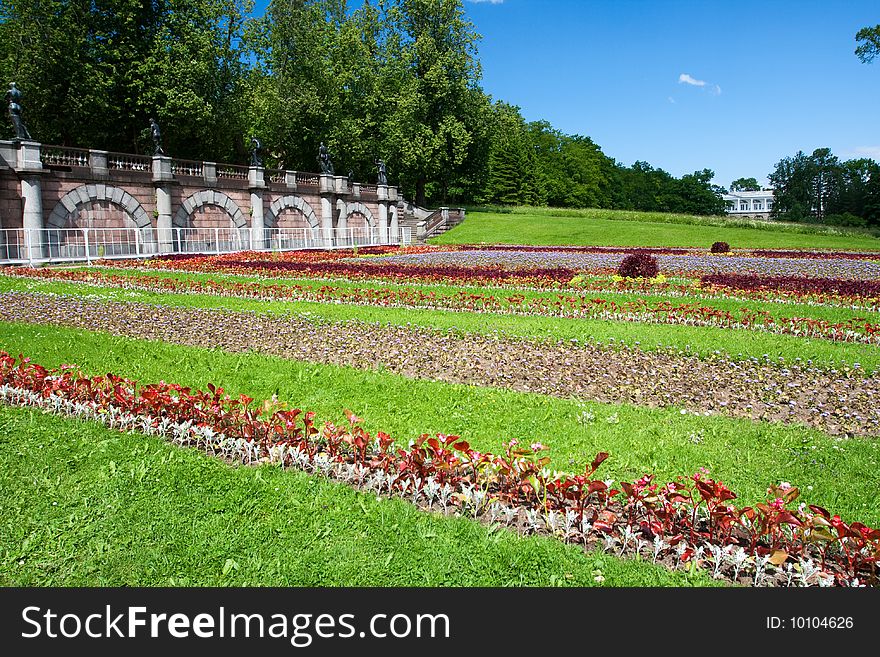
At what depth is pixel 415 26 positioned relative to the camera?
5609 cm

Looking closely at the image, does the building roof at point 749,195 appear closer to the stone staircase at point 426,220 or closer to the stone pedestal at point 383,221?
the stone staircase at point 426,220

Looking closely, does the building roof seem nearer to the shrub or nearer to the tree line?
the tree line

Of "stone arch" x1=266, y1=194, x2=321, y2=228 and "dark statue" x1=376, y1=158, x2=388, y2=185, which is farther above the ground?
"dark statue" x1=376, y1=158, x2=388, y2=185

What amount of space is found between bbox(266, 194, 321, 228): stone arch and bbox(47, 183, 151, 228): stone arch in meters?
8.41

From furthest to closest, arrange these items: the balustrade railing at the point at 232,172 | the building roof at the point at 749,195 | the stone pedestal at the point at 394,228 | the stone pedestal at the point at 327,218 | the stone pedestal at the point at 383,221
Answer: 1. the building roof at the point at 749,195
2. the stone pedestal at the point at 394,228
3. the stone pedestal at the point at 383,221
4. the stone pedestal at the point at 327,218
5. the balustrade railing at the point at 232,172

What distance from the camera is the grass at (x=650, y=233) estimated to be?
44.0 metres

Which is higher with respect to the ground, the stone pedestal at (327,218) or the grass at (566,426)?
the stone pedestal at (327,218)

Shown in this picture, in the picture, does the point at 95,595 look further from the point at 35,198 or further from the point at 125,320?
the point at 35,198

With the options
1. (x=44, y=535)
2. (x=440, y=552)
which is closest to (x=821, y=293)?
(x=440, y=552)

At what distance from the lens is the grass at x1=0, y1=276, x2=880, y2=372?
Result: 30.3ft

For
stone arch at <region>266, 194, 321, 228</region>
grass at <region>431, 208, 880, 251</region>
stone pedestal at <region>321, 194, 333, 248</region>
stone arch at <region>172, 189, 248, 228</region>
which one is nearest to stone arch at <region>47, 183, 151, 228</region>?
stone arch at <region>172, 189, 248, 228</region>

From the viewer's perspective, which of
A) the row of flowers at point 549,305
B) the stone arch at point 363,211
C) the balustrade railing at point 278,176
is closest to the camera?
the row of flowers at point 549,305

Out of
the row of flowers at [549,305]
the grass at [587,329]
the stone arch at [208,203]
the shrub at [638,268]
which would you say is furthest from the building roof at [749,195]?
the grass at [587,329]

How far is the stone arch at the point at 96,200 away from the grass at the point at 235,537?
26.3m
